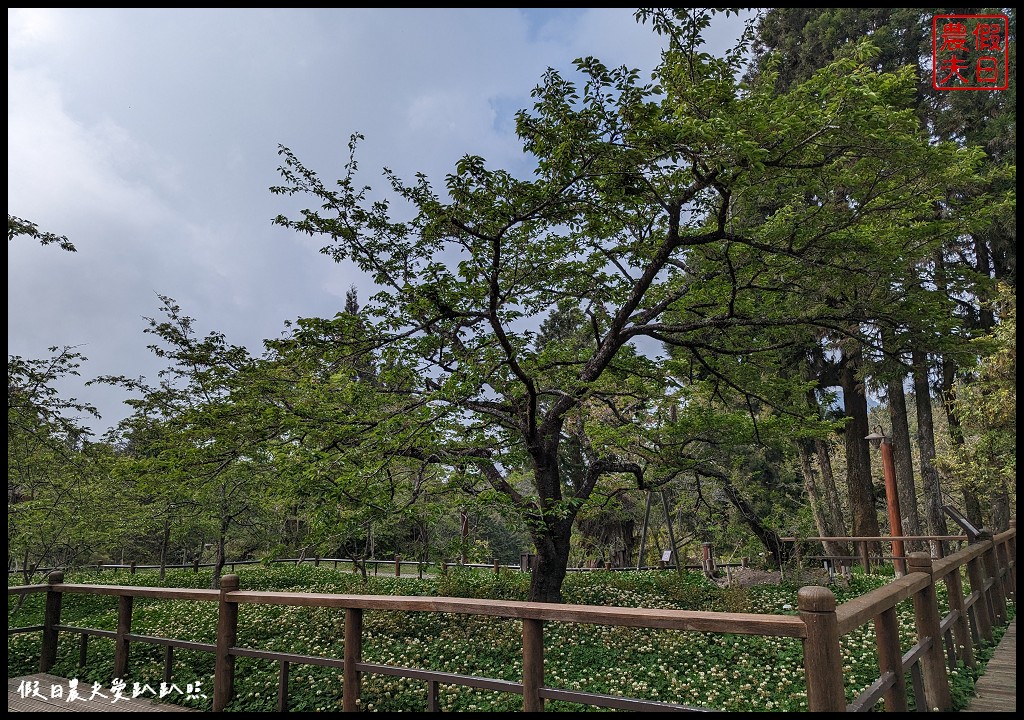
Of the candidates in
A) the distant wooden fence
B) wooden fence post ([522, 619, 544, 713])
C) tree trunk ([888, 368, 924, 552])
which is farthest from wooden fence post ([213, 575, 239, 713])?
tree trunk ([888, 368, 924, 552])

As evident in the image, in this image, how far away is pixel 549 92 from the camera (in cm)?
657

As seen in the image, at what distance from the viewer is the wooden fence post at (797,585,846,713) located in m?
2.44

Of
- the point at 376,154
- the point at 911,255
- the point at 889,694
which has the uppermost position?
the point at 376,154

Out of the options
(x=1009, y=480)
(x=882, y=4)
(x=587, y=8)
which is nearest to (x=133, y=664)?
(x=587, y=8)

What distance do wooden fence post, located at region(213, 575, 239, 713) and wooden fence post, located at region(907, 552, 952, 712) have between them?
4930 mm

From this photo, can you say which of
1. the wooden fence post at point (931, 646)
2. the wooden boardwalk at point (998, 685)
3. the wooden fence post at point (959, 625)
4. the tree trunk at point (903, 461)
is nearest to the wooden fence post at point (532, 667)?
the wooden fence post at point (931, 646)

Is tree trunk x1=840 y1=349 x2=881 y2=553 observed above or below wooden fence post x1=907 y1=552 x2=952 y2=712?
above

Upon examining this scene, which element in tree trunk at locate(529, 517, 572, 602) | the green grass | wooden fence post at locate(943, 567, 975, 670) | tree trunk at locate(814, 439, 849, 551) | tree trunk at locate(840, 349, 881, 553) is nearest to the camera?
wooden fence post at locate(943, 567, 975, 670)

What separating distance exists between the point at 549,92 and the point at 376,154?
9.92ft

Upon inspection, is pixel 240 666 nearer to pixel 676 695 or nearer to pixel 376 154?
pixel 676 695

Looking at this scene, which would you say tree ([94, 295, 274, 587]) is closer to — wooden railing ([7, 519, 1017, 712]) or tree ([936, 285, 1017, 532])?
wooden railing ([7, 519, 1017, 712])

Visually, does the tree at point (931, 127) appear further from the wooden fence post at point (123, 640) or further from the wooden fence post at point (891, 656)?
the wooden fence post at point (123, 640)

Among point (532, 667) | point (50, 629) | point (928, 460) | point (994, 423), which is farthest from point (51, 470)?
point (928, 460)

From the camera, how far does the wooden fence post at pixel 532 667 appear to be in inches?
124
